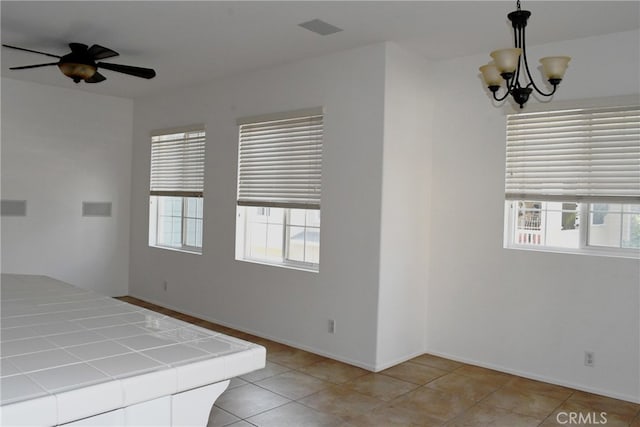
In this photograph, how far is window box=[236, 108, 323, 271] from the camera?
181 inches

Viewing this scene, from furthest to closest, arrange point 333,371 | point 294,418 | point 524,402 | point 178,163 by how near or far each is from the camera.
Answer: point 178,163 < point 333,371 < point 524,402 < point 294,418

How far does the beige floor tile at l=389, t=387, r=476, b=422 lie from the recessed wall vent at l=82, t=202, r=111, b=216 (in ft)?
15.3

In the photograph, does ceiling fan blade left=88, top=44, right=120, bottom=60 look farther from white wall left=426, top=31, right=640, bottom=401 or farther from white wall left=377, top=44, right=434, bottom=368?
white wall left=426, top=31, right=640, bottom=401

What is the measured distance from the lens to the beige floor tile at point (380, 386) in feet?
11.8

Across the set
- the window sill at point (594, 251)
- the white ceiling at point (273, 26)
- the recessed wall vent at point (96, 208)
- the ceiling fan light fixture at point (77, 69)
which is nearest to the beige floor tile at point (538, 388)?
the window sill at point (594, 251)

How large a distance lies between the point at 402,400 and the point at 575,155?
7.23ft

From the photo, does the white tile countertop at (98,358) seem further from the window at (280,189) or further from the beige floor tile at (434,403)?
the window at (280,189)

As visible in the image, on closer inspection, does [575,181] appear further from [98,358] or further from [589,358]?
[98,358]

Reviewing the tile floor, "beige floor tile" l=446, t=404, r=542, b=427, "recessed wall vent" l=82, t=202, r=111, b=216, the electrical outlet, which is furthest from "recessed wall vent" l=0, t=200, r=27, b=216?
the electrical outlet

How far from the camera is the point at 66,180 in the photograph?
620 centimetres

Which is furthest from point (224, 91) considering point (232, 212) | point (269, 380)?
point (269, 380)

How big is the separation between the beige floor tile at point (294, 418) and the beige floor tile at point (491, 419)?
740mm

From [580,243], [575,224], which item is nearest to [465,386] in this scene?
[580,243]

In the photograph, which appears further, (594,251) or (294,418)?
(594,251)
